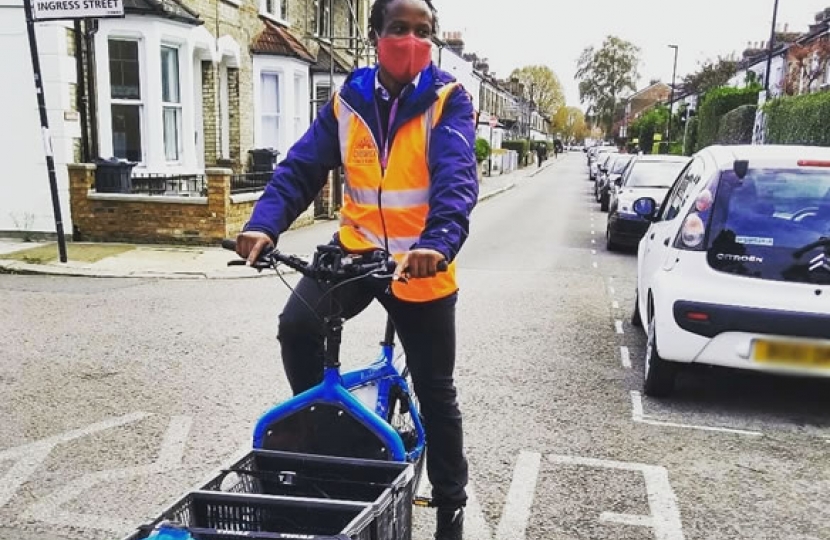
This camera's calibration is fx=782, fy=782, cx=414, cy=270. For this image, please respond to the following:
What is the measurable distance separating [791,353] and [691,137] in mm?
37312

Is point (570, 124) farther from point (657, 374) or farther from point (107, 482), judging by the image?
point (107, 482)

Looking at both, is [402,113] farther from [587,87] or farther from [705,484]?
[587,87]

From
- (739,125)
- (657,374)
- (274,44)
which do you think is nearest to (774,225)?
(657,374)

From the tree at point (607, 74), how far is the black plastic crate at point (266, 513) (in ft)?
356

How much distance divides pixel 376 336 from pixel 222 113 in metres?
12.0

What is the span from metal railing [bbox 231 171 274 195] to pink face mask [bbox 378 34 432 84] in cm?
1148

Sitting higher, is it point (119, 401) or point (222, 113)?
point (222, 113)

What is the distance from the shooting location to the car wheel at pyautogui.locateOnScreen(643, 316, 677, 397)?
17.8ft

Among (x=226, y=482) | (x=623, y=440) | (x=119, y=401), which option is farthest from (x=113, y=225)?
(x=226, y=482)

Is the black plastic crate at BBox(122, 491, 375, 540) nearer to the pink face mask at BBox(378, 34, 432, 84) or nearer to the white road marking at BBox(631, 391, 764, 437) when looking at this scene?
the pink face mask at BBox(378, 34, 432, 84)

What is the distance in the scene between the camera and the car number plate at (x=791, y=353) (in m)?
4.98

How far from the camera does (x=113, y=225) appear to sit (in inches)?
492

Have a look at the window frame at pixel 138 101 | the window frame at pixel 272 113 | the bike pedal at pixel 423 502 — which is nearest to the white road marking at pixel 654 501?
the bike pedal at pixel 423 502

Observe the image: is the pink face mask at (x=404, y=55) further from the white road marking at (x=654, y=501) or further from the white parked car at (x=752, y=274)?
the white parked car at (x=752, y=274)
